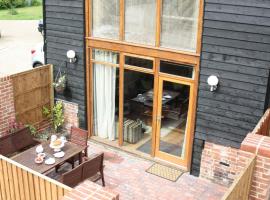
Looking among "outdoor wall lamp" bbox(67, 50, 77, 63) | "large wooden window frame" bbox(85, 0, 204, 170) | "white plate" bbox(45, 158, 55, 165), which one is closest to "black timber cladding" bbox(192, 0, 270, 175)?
"large wooden window frame" bbox(85, 0, 204, 170)

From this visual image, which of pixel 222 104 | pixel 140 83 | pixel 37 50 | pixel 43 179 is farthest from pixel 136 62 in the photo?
pixel 37 50

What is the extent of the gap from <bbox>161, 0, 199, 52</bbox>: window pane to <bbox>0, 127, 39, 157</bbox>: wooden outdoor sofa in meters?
3.62

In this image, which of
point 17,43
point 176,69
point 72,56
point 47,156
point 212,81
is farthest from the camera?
point 17,43

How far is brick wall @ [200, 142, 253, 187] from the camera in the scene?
7.79 m

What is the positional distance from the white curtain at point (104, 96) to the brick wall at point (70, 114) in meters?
0.53

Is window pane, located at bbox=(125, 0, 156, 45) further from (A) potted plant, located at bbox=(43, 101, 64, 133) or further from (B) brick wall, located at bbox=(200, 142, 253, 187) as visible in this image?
(A) potted plant, located at bbox=(43, 101, 64, 133)

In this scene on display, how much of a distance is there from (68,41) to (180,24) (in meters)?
3.17

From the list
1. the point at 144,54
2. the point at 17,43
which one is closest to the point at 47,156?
the point at 144,54

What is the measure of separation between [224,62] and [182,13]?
130 centimetres

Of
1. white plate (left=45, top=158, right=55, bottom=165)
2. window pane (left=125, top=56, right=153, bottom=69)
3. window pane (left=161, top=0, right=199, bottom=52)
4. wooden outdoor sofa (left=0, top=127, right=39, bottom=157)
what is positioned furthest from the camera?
window pane (left=125, top=56, right=153, bottom=69)

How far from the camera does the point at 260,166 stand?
17.2 feet

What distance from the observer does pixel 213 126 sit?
307 inches

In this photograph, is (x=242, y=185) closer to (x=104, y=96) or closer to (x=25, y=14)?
(x=104, y=96)

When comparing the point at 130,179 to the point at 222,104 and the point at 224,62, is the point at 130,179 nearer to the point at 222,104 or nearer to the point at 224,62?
the point at 222,104
